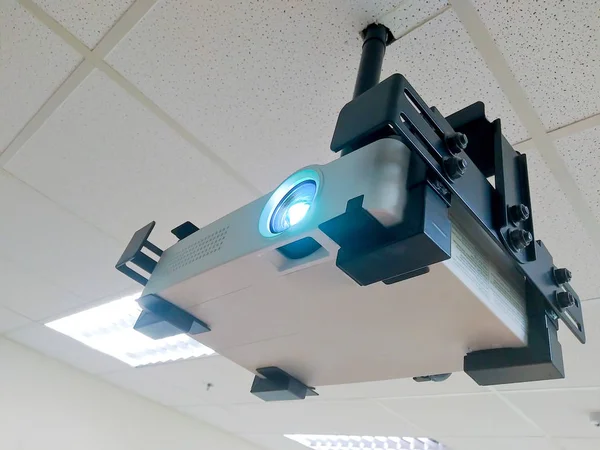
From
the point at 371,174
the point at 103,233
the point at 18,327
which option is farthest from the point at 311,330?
the point at 18,327

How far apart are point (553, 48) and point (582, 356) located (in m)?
1.34

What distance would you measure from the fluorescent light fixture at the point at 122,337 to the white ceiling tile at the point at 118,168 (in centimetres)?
72

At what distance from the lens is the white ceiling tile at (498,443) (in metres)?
2.56

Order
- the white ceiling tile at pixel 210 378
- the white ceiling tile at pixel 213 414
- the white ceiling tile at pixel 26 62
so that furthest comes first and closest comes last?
the white ceiling tile at pixel 213 414 < the white ceiling tile at pixel 210 378 < the white ceiling tile at pixel 26 62

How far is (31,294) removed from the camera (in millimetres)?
2484

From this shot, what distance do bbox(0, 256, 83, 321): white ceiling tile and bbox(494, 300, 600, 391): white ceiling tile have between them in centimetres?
214

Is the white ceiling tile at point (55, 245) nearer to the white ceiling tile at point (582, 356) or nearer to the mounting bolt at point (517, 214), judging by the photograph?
the mounting bolt at point (517, 214)

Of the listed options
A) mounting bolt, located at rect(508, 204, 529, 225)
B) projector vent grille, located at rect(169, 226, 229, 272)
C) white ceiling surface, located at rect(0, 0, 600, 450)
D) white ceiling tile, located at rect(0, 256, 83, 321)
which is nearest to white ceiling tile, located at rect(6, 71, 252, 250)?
white ceiling surface, located at rect(0, 0, 600, 450)

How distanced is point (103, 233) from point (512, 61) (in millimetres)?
1538

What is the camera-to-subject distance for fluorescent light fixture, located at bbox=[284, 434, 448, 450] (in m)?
3.11

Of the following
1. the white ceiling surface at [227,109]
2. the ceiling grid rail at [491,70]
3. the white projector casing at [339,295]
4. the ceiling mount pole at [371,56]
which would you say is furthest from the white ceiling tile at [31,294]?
the ceiling mount pole at [371,56]

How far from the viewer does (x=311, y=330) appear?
77 centimetres

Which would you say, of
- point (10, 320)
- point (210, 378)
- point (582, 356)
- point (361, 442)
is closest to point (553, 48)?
point (582, 356)

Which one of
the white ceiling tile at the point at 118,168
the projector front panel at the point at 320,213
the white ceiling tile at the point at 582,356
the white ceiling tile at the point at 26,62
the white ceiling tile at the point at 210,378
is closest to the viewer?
the projector front panel at the point at 320,213
